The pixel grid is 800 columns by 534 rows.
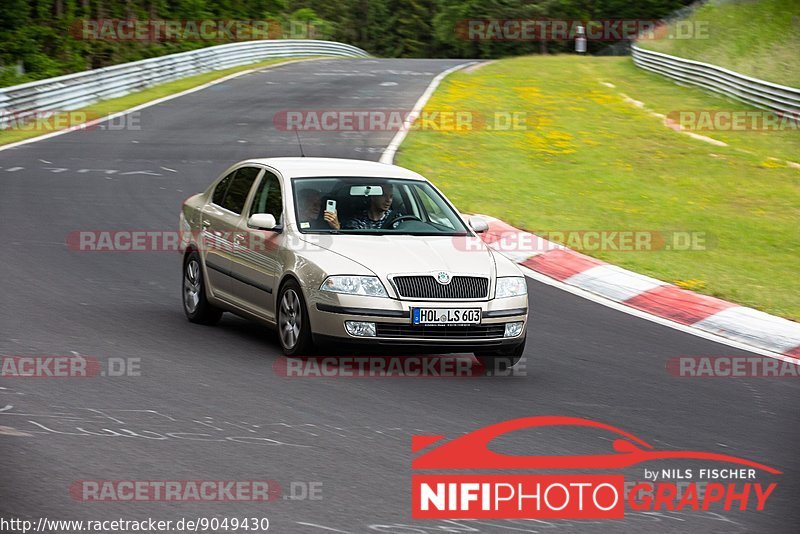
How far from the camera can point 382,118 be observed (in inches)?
1074

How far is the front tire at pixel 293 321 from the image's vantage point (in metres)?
9.02

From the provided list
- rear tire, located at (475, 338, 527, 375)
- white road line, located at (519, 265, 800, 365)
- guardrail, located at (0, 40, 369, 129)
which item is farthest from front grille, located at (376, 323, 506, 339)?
guardrail, located at (0, 40, 369, 129)

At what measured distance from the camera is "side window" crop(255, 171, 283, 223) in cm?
1005

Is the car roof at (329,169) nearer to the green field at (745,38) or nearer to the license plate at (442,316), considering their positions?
the license plate at (442,316)

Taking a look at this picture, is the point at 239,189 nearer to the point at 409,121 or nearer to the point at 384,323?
the point at 384,323

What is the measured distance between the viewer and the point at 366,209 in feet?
32.7

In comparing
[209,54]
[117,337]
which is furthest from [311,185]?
[209,54]

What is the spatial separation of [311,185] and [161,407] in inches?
117

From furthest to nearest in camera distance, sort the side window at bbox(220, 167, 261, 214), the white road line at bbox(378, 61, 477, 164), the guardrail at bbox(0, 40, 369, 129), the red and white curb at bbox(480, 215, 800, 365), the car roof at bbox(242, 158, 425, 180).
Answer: the guardrail at bbox(0, 40, 369, 129) < the white road line at bbox(378, 61, 477, 164) < the red and white curb at bbox(480, 215, 800, 365) < the side window at bbox(220, 167, 261, 214) < the car roof at bbox(242, 158, 425, 180)

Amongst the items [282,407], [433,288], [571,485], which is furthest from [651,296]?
[571,485]

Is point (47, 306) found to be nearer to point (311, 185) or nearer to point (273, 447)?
point (311, 185)

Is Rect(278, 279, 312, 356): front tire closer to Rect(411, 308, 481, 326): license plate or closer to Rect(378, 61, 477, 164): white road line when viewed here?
Rect(411, 308, 481, 326): license plate

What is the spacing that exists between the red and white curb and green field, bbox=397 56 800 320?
490 mm

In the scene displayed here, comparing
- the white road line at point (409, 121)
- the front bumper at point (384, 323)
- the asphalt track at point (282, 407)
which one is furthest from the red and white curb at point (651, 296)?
the white road line at point (409, 121)
